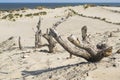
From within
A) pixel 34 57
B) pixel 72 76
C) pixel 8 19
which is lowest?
pixel 8 19

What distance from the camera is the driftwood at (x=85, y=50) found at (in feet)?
30.9

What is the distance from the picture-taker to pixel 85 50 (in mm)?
9789

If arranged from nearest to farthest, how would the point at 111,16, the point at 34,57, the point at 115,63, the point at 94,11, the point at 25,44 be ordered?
the point at 115,63
the point at 34,57
the point at 25,44
the point at 111,16
the point at 94,11

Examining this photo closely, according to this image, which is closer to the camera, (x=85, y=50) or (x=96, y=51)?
(x=96, y=51)

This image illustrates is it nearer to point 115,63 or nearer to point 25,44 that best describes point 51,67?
point 115,63

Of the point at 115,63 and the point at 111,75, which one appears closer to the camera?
the point at 111,75

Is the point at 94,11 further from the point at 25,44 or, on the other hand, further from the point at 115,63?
the point at 115,63

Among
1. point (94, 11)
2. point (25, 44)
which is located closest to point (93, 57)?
point (25, 44)

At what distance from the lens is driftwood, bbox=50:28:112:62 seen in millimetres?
9422

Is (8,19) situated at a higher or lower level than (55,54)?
lower

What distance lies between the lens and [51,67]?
35.6 ft

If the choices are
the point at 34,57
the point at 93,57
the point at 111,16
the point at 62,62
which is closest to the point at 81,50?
the point at 93,57

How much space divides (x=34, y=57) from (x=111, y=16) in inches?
705

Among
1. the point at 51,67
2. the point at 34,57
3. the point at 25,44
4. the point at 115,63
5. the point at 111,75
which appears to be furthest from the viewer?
the point at 25,44
